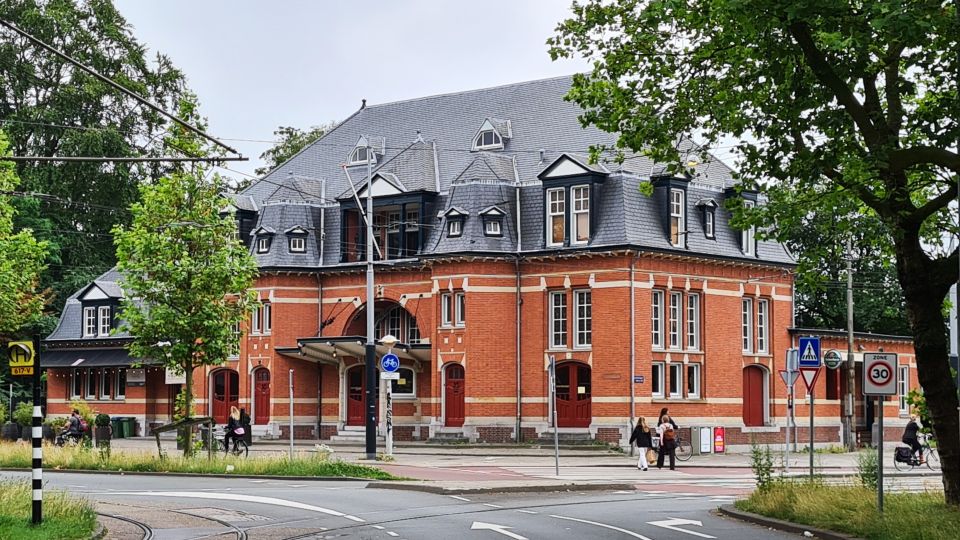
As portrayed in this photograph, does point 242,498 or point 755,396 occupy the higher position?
point 755,396

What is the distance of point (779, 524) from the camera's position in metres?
19.8

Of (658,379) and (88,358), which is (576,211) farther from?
(88,358)

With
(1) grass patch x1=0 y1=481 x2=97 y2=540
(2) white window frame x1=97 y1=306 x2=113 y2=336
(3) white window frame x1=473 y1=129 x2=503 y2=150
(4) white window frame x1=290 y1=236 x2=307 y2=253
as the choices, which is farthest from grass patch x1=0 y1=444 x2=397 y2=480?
(2) white window frame x1=97 y1=306 x2=113 y2=336

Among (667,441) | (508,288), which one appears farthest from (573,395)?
(667,441)

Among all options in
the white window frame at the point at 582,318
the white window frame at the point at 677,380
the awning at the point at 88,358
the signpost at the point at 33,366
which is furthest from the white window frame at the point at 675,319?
the signpost at the point at 33,366

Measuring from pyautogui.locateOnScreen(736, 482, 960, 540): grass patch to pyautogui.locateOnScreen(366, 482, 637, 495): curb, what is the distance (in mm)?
5783

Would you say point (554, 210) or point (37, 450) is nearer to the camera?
point (37, 450)

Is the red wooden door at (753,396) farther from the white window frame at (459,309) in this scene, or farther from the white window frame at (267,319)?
the white window frame at (267,319)

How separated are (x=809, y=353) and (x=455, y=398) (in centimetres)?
2249

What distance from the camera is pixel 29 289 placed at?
138ft

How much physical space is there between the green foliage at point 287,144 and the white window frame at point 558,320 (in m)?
28.7

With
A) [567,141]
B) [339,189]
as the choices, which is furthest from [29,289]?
[567,141]

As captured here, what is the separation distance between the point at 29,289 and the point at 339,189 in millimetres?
14641

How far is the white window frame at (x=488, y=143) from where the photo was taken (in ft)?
165
